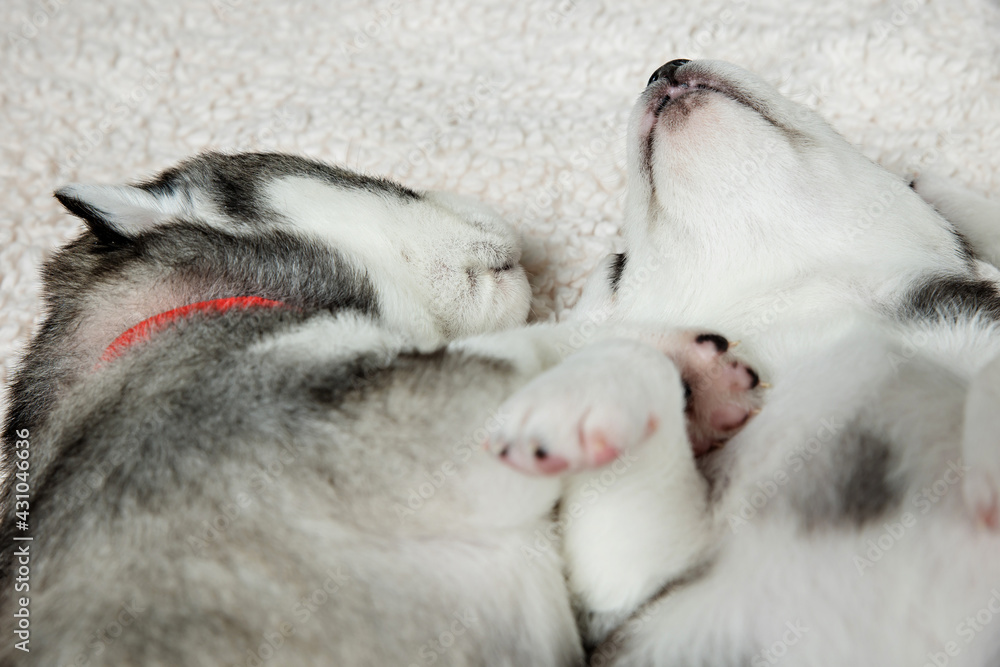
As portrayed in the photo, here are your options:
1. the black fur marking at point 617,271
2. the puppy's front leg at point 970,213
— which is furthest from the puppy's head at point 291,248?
the puppy's front leg at point 970,213

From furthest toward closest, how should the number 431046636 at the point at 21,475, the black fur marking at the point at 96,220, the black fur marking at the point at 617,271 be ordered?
the black fur marking at the point at 617,271
the black fur marking at the point at 96,220
the number 431046636 at the point at 21,475

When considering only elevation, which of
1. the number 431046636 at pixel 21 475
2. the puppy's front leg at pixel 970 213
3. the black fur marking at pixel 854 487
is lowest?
the number 431046636 at pixel 21 475

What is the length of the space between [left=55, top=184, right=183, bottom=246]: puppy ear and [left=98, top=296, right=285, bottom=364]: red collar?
262mm

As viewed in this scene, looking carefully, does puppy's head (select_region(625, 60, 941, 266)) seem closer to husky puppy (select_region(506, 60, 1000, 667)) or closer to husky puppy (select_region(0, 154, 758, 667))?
husky puppy (select_region(506, 60, 1000, 667))

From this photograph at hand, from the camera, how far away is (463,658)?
1.36 metres

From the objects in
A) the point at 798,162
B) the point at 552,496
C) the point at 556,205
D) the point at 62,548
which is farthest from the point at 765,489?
the point at 556,205

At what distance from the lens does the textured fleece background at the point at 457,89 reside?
9.13ft

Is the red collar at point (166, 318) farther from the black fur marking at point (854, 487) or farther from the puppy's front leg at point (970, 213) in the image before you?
the puppy's front leg at point (970, 213)

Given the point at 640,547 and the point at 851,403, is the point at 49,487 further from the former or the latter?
the point at 851,403

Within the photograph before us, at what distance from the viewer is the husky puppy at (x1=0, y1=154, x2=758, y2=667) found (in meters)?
1.32

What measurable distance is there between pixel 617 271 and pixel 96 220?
49.7 inches

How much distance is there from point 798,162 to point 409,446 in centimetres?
109

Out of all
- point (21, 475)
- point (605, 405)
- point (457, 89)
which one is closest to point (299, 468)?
point (605, 405)

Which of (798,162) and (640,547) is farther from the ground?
(798,162)
